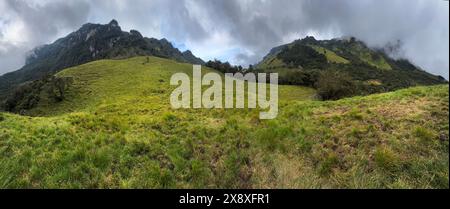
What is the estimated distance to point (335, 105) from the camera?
15.0 m

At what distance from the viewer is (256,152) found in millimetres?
8930

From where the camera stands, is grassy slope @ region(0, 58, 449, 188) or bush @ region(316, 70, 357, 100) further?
bush @ region(316, 70, 357, 100)

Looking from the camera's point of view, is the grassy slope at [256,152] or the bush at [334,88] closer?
the grassy slope at [256,152]

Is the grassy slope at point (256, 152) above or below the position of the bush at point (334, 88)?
below

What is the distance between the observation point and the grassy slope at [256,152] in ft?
22.1

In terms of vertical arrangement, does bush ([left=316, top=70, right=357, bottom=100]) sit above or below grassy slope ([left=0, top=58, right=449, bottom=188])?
above

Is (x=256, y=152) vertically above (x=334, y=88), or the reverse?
(x=334, y=88)

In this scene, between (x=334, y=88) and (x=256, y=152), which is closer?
(x=256, y=152)

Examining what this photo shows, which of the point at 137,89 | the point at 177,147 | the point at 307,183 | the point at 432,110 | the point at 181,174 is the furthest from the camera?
the point at 137,89

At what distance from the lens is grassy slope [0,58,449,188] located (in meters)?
6.74
